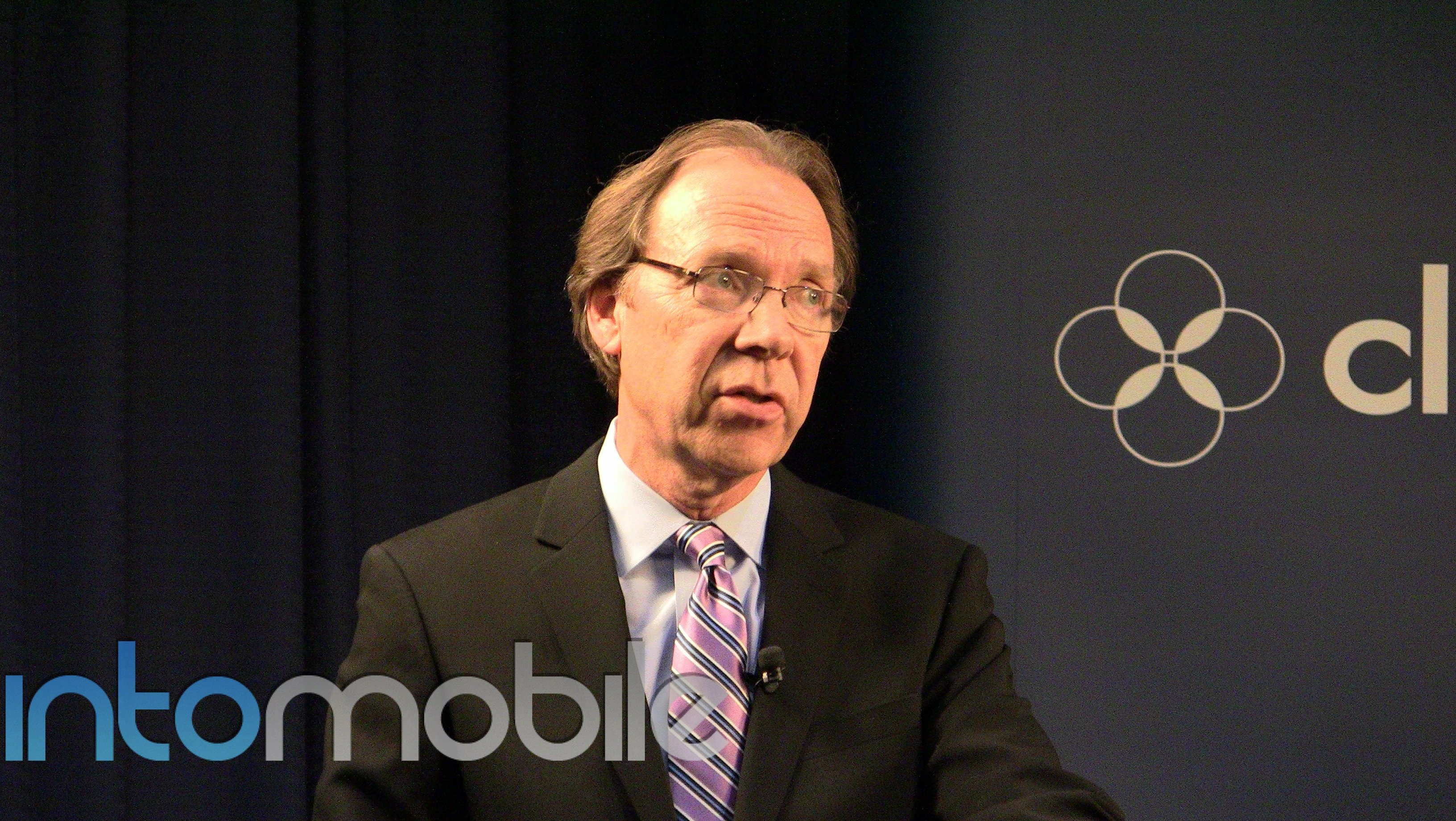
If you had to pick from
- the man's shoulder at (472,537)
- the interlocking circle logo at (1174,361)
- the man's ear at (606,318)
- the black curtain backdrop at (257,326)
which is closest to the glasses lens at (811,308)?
the man's ear at (606,318)

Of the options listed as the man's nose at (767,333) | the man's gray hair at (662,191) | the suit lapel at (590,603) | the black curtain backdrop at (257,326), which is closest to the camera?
the suit lapel at (590,603)

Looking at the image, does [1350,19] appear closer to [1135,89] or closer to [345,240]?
[1135,89]

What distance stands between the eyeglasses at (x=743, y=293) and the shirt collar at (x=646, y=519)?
8.7 inches

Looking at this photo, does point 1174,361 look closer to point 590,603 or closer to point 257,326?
point 590,603

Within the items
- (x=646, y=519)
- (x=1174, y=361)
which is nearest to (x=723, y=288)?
(x=646, y=519)

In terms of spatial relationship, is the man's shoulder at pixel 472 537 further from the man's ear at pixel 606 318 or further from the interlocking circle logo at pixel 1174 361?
the interlocking circle logo at pixel 1174 361

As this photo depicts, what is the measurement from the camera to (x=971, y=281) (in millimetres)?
2979

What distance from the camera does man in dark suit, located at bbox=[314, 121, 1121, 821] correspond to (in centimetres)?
139

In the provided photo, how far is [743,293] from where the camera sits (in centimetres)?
152

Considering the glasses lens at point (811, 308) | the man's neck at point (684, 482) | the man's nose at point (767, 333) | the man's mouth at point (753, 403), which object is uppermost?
the glasses lens at point (811, 308)

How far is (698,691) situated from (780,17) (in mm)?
2563

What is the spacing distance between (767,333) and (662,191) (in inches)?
9.8

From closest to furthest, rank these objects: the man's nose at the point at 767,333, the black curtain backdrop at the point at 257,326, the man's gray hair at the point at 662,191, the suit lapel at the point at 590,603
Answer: the suit lapel at the point at 590,603 → the man's nose at the point at 767,333 → the man's gray hair at the point at 662,191 → the black curtain backdrop at the point at 257,326

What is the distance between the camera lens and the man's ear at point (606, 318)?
1.65 meters
